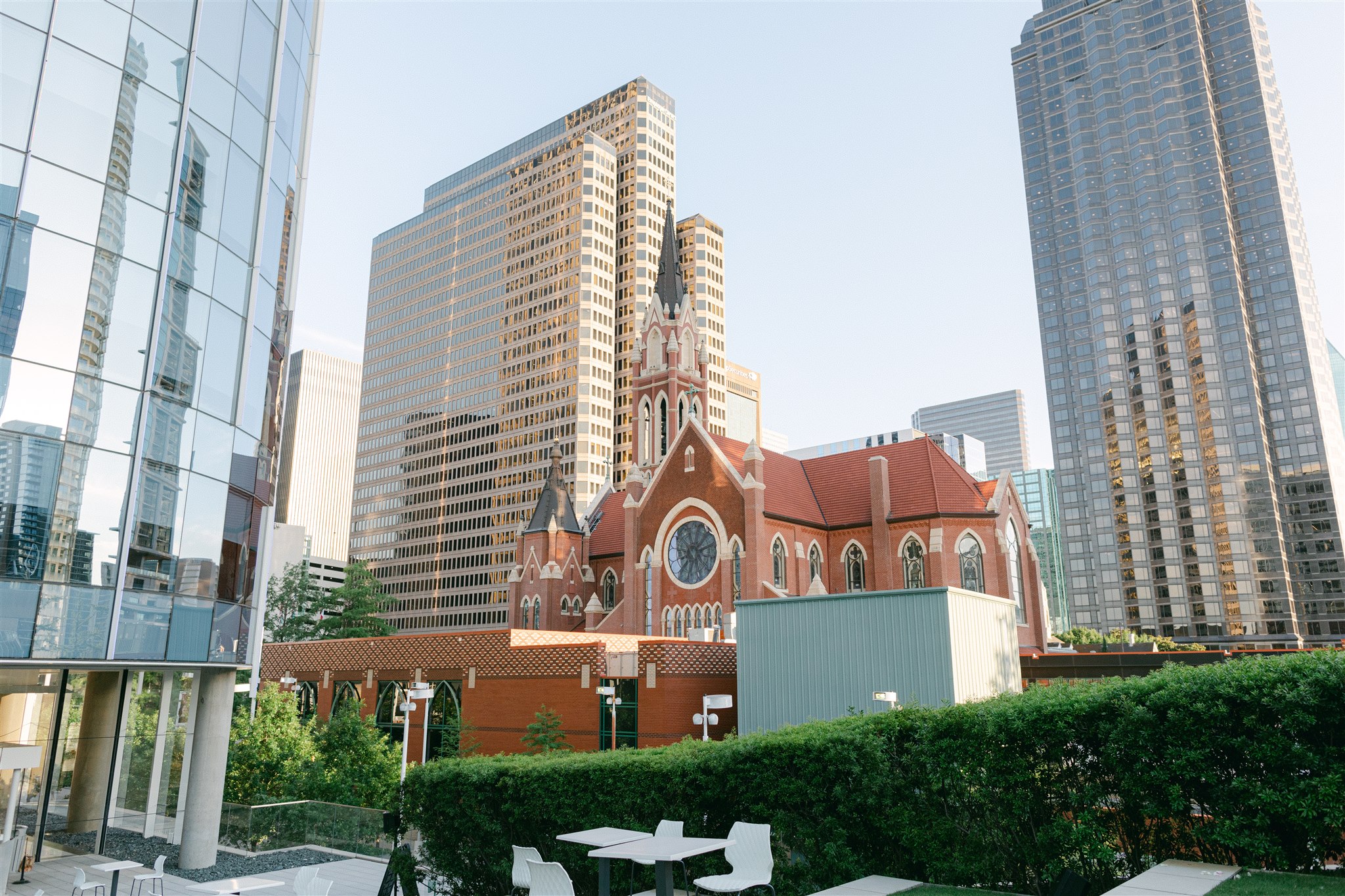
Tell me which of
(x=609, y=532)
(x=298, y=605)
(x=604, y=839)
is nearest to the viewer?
(x=604, y=839)

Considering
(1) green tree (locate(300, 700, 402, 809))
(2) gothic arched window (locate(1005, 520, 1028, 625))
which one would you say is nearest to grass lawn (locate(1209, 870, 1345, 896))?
(1) green tree (locate(300, 700, 402, 809))

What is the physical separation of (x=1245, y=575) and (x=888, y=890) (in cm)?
10301

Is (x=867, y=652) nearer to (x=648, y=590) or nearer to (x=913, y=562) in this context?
(x=913, y=562)

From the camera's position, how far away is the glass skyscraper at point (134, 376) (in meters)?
15.5

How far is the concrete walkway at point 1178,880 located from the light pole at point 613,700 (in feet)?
65.7

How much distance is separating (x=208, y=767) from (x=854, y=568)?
32.3 meters

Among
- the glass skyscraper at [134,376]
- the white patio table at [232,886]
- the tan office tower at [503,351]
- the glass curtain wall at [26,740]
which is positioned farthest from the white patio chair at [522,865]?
the tan office tower at [503,351]

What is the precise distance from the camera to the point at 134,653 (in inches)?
656

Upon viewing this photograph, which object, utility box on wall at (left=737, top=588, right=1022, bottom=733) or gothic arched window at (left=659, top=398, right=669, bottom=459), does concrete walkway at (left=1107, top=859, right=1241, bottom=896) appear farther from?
gothic arched window at (left=659, top=398, right=669, bottom=459)

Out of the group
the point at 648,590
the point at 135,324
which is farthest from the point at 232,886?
the point at 648,590

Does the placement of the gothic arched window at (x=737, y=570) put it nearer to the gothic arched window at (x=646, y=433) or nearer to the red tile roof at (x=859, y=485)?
the red tile roof at (x=859, y=485)

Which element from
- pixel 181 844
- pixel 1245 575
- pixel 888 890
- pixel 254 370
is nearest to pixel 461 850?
pixel 888 890

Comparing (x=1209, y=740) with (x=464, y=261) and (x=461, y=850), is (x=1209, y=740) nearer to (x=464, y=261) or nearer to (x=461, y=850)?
(x=461, y=850)

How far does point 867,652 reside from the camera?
2408 centimetres
